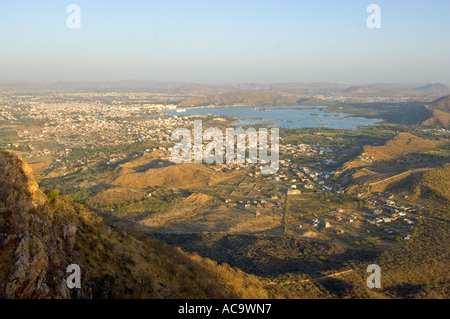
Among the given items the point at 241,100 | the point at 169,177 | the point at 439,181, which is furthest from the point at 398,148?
the point at 241,100

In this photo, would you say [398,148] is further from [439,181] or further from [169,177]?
[169,177]

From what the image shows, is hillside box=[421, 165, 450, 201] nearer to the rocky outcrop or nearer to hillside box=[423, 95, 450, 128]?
the rocky outcrop

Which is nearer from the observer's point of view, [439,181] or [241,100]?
[439,181]

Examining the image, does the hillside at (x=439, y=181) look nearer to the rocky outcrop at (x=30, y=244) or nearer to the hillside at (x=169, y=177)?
the hillside at (x=169, y=177)

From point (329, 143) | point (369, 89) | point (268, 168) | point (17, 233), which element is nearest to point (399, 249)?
point (17, 233)

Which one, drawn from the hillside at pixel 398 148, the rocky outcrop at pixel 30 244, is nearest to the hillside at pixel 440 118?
the hillside at pixel 398 148

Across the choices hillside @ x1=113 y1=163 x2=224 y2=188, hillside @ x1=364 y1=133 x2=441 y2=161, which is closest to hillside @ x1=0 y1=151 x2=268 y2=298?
hillside @ x1=113 y1=163 x2=224 y2=188
